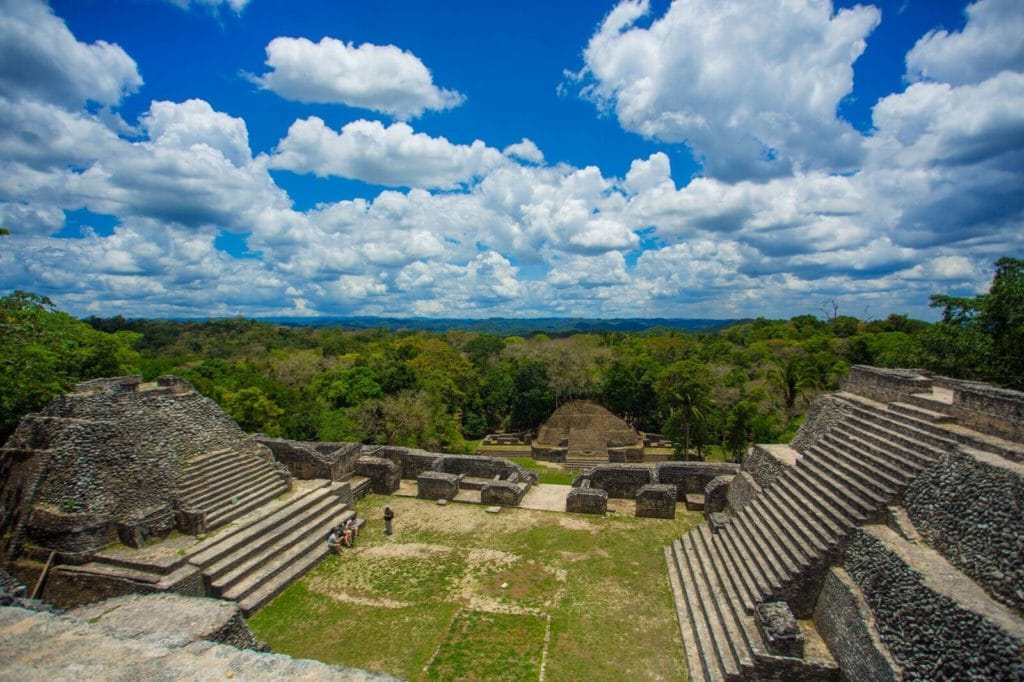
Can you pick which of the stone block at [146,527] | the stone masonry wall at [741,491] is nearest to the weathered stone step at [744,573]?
the stone masonry wall at [741,491]

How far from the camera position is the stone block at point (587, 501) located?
14423 mm

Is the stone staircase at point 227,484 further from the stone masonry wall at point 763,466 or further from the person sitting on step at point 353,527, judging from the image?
the stone masonry wall at point 763,466

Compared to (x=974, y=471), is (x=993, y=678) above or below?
below

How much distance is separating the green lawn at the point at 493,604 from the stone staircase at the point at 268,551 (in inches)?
16.2

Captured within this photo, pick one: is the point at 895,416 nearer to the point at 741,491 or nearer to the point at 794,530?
the point at 794,530

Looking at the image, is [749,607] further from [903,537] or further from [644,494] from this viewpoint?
[644,494]

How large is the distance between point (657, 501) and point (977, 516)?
810cm

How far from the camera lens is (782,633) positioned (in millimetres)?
7309

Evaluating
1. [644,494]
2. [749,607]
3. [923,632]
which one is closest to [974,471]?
[923,632]

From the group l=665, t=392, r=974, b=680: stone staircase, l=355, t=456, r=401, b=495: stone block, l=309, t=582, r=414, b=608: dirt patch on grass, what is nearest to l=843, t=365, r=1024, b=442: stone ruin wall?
l=665, t=392, r=974, b=680: stone staircase

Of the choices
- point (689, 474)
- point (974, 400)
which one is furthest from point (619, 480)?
point (974, 400)

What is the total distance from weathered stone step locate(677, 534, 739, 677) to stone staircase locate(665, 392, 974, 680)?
0.02 meters

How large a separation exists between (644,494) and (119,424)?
557 inches

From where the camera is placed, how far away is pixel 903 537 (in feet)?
24.4
